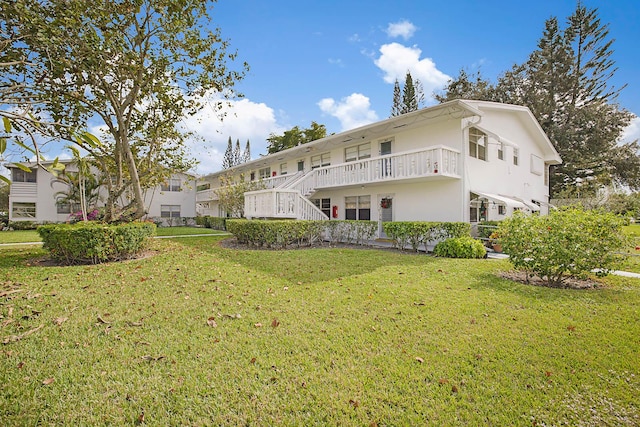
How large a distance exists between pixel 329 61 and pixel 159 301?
12806mm

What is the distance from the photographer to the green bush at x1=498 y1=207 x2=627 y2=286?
6.70m

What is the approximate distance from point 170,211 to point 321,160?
21961 mm

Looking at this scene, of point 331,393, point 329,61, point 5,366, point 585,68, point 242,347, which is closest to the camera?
point 331,393

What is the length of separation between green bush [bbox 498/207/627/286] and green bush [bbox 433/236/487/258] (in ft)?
10.9

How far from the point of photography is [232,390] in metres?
3.05

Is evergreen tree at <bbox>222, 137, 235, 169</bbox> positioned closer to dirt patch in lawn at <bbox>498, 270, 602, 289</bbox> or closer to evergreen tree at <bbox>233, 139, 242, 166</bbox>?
evergreen tree at <bbox>233, 139, 242, 166</bbox>

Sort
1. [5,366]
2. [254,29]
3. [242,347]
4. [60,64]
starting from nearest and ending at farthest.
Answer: [5,366] → [242,347] → [60,64] → [254,29]

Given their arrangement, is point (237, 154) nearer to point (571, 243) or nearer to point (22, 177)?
point (22, 177)

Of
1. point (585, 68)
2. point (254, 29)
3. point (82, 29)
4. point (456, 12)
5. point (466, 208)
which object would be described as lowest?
point (466, 208)

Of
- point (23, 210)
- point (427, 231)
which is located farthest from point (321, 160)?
point (23, 210)

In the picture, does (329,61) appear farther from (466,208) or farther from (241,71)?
(466,208)

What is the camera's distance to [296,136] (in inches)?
1464

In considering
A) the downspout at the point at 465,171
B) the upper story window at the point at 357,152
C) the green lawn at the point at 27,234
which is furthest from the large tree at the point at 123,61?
the downspout at the point at 465,171

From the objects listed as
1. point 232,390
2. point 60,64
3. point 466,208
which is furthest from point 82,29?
point 466,208
